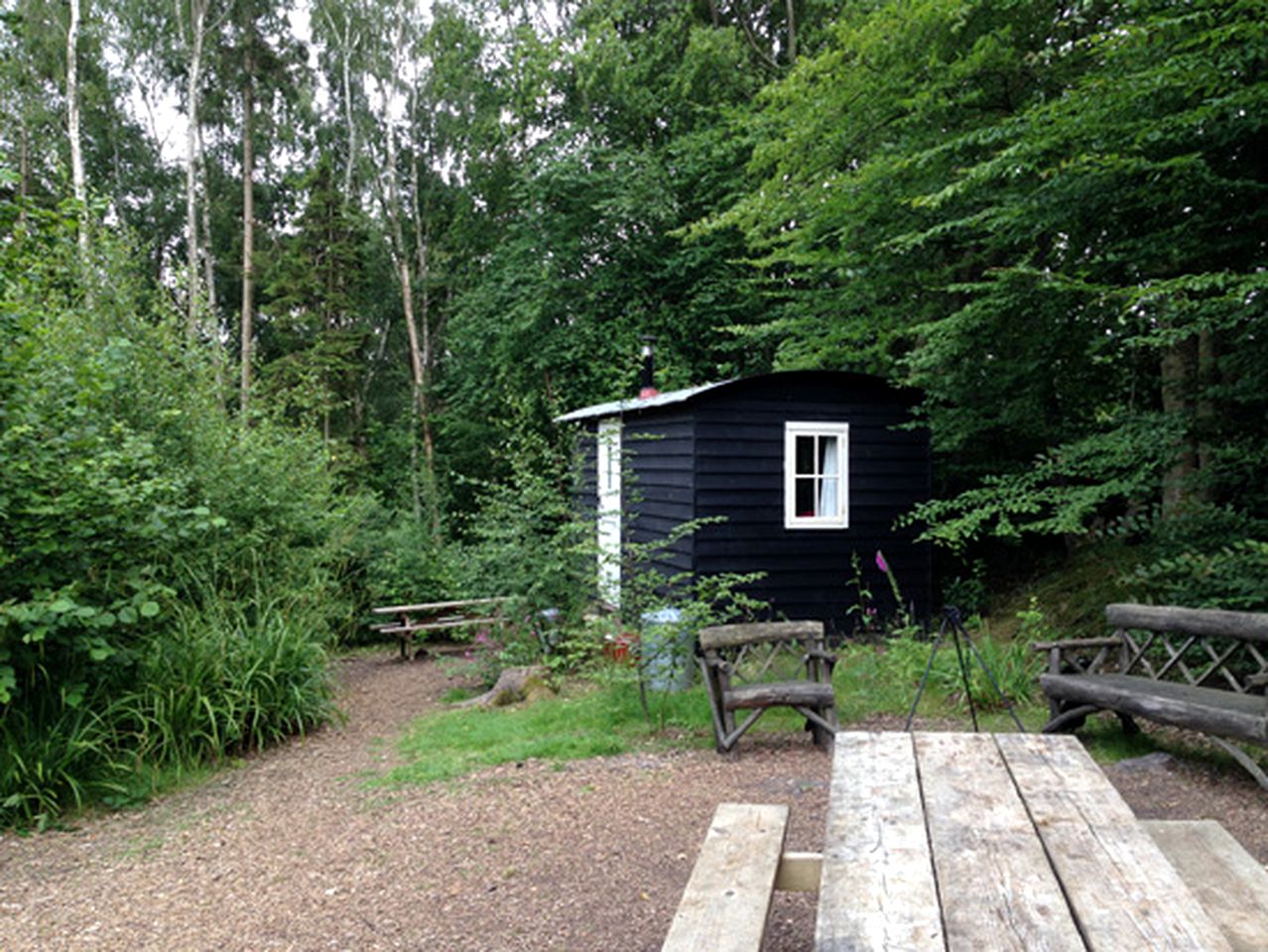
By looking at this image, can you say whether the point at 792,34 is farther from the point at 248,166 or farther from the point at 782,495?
the point at 248,166

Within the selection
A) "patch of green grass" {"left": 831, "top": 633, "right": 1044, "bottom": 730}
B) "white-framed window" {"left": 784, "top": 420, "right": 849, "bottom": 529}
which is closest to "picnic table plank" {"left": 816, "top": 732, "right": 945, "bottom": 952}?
"patch of green grass" {"left": 831, "top": 633, "right": 1044, "bottom": 730}

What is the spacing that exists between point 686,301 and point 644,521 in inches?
280

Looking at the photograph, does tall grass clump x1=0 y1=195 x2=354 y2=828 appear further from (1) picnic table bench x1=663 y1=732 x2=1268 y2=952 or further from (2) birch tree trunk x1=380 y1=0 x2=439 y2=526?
(2) birch tree trunk x1=380 y1=0 x2=439 y2=526

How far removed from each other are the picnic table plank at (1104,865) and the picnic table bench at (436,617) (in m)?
5.89

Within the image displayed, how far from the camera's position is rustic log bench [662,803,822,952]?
6.69ft

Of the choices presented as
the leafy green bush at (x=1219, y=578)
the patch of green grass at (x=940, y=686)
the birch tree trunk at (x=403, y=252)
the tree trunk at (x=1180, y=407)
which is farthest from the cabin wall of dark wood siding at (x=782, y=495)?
the birch tree trunk at (x=403, y=252)

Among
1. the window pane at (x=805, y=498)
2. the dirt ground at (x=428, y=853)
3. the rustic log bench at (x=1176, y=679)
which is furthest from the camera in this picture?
the window pane at (x=805, y=498)

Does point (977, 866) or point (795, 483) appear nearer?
point (977, 866)

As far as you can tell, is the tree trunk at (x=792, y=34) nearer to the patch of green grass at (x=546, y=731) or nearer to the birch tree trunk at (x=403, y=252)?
the birch tree trunk at (x=403, y=252)

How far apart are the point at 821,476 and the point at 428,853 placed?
6345mm

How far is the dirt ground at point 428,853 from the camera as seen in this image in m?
3.18

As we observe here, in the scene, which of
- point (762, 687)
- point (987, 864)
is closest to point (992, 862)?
point (987, 864)

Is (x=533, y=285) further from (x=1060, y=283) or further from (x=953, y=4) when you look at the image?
(x=1060, y=283)

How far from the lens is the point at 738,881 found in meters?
2.34
